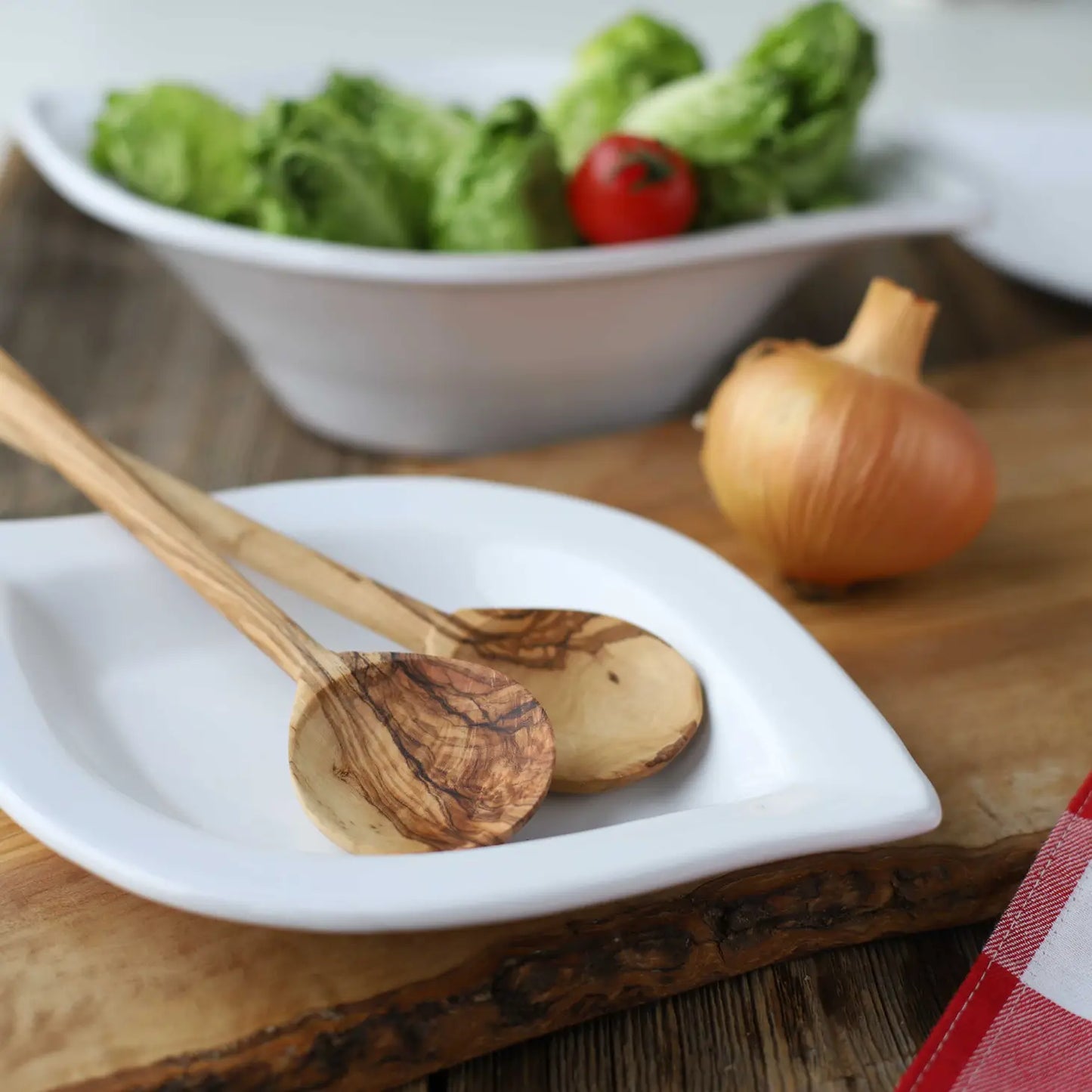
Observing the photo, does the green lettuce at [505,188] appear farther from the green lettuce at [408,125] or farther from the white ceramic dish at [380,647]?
the white ceramic dish at [380,647]

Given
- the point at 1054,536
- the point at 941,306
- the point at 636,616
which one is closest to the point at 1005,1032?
the point at 636,616

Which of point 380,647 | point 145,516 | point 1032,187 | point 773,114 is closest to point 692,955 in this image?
point 380,647

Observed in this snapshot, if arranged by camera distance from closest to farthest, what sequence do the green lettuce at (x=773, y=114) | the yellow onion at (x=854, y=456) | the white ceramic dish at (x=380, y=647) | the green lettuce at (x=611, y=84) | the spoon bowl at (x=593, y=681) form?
the white ceramic dish at (x=380, y=647)
the spoon bowl at (x=593, y=681)
the yellow onion at (x=854, y=456)
the green lettuce at (x=773, y=114)
the green lettuce at (x=611, y=84)

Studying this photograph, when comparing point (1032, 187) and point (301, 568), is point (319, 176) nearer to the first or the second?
point (301, 568)

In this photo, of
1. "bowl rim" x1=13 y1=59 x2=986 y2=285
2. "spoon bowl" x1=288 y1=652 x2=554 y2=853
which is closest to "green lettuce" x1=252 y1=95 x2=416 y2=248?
"bowl rim" x1=13 y1=59 x2=986 y2=285

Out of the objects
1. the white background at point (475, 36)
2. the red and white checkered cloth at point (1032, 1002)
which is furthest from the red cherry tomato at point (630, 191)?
the white background at point (475, 36)
